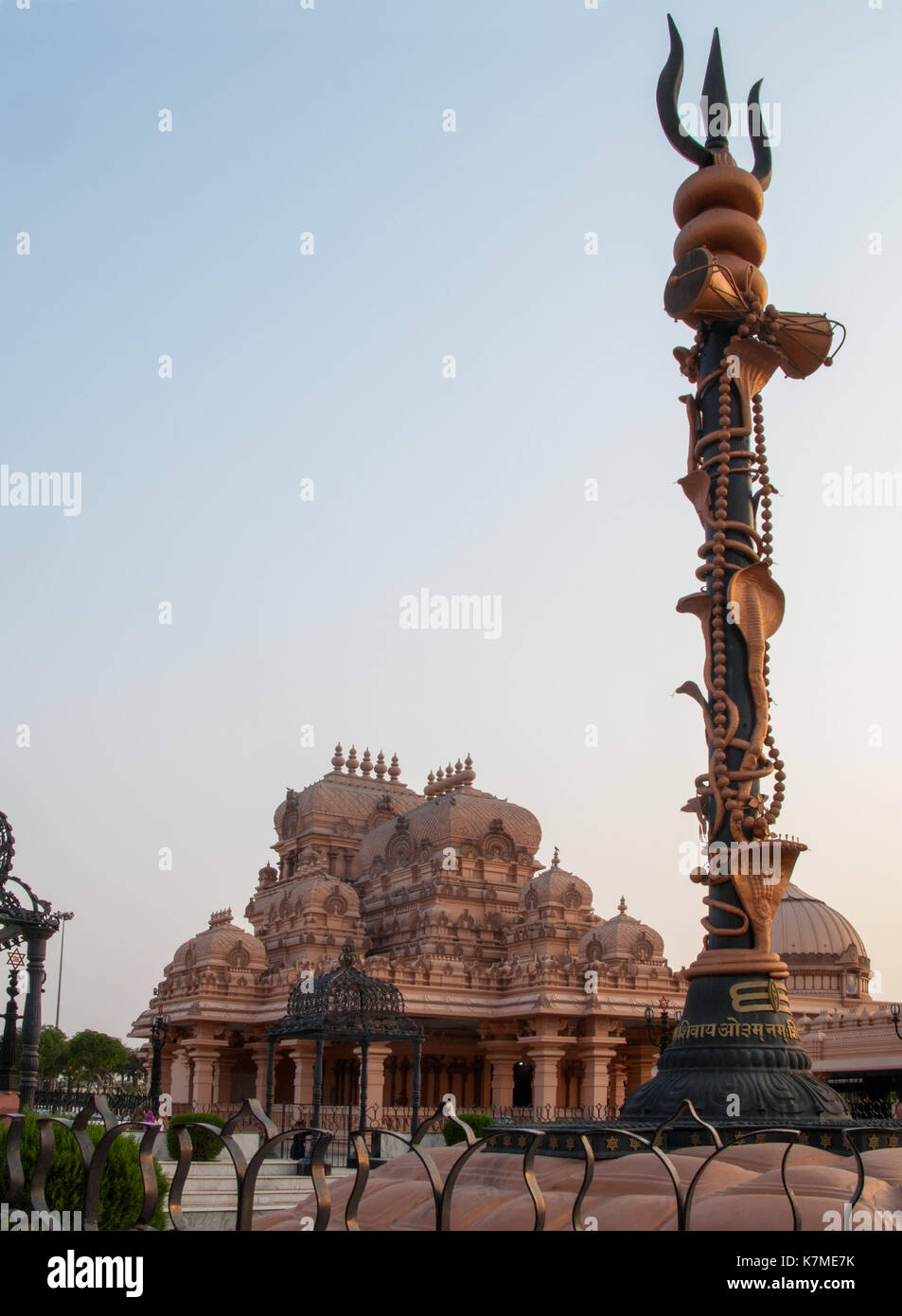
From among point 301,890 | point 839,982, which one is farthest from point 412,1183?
point 839,982

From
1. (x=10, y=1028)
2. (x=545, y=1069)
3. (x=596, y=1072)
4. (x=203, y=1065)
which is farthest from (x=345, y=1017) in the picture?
(x=203, y=1065)

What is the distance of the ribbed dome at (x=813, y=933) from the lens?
4716 cm

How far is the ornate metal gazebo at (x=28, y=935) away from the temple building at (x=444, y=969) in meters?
15.1

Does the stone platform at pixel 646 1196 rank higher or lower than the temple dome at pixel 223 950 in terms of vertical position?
lower

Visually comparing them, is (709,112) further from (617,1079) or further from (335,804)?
(335,804)

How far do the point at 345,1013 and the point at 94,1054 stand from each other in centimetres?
4820

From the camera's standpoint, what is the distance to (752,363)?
41.1ft

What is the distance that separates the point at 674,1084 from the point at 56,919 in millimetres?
8949

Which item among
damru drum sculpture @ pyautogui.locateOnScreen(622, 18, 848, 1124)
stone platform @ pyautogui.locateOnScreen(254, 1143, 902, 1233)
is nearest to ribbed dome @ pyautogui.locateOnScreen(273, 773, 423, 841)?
damru drum sculpture @ pyautogui.locateOnScreen(622, 18, 848, 1124)

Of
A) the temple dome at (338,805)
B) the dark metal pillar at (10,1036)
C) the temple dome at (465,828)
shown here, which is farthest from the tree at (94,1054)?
the dark metal pillar at (10,1036)

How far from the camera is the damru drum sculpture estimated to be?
10648mm

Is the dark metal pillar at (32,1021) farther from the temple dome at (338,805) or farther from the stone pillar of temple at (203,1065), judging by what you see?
the temple dome at (338,805)

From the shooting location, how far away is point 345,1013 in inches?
848
